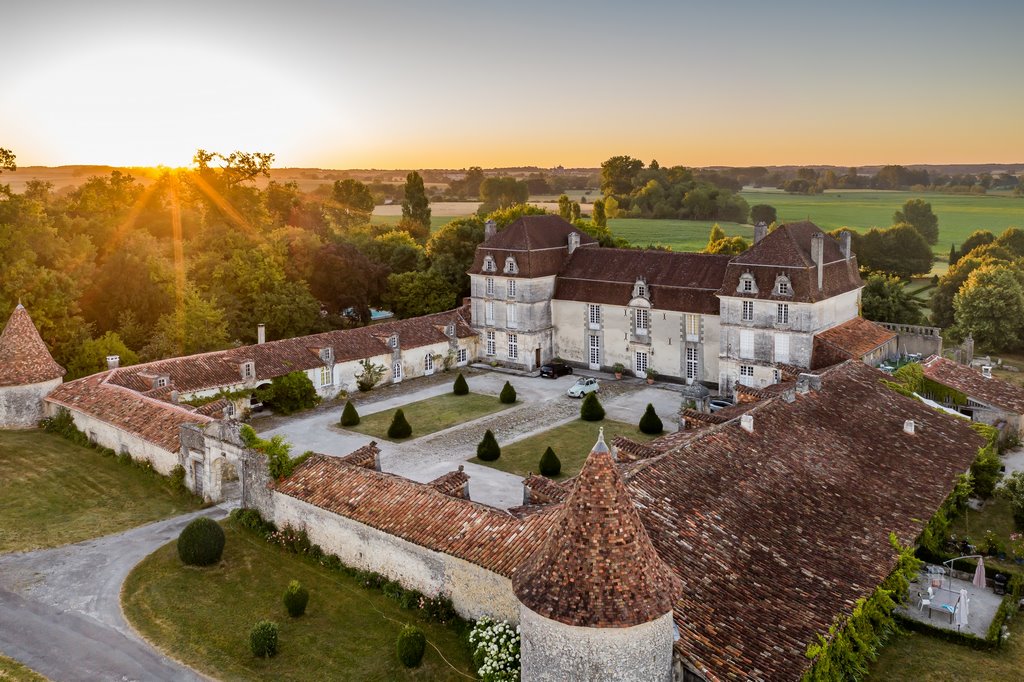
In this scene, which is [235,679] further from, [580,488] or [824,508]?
[824,508]

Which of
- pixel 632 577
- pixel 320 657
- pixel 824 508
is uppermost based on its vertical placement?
pixel 632 577

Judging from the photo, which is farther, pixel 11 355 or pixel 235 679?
pixel 11 355

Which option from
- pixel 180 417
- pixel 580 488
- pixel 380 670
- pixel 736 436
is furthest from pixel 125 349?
pixel 580 488

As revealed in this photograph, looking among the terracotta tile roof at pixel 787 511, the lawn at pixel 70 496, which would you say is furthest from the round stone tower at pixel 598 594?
the lawn at pixel 70 496

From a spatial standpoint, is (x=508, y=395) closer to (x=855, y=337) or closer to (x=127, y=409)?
(x=127, y=409)

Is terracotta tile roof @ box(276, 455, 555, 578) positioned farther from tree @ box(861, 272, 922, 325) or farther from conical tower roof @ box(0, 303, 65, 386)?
tree @ box(861, 272, 922, 325)

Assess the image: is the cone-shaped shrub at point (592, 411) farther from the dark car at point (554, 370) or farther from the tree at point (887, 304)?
the tree at point (887, 304)
